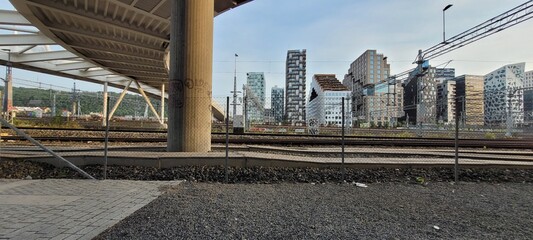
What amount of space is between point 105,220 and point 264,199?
2.46 meters

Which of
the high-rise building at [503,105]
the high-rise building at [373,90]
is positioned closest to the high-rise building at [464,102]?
the high-rise building at [503,105]

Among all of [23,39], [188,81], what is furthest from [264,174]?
[23,39]

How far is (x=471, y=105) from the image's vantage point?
27.3 m

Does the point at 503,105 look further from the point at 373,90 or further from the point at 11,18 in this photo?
the point at 373,90

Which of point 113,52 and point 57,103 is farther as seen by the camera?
point 57,103

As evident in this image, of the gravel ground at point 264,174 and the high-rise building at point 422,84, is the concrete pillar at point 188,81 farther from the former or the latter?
the high-rise building at point 422,84

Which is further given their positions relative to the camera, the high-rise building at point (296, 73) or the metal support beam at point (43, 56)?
the high-rise building at point (296, 73)

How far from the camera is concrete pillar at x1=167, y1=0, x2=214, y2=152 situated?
370 inches

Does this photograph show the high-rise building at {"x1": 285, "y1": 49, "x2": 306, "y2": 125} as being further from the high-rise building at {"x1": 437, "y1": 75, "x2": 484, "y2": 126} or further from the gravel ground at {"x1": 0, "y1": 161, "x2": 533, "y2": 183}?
the gravel ground at {"x1": 0, "y1": 161, "x2": 533, "y2": 183}

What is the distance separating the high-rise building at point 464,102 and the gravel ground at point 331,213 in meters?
5.97

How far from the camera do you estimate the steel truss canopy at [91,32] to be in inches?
685

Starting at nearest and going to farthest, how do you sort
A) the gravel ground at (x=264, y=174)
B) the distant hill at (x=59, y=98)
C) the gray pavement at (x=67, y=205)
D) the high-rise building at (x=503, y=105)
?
the gray pavement at (x=67, y=205) → the gravel ground at (x=264, y=174) → the high-rise building at (x=503, y=105) → the distant hill at (x=59, y=98)

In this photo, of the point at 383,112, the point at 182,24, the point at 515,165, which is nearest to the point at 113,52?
the point at 182,24

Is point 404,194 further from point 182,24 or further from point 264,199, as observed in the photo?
point 182,24
